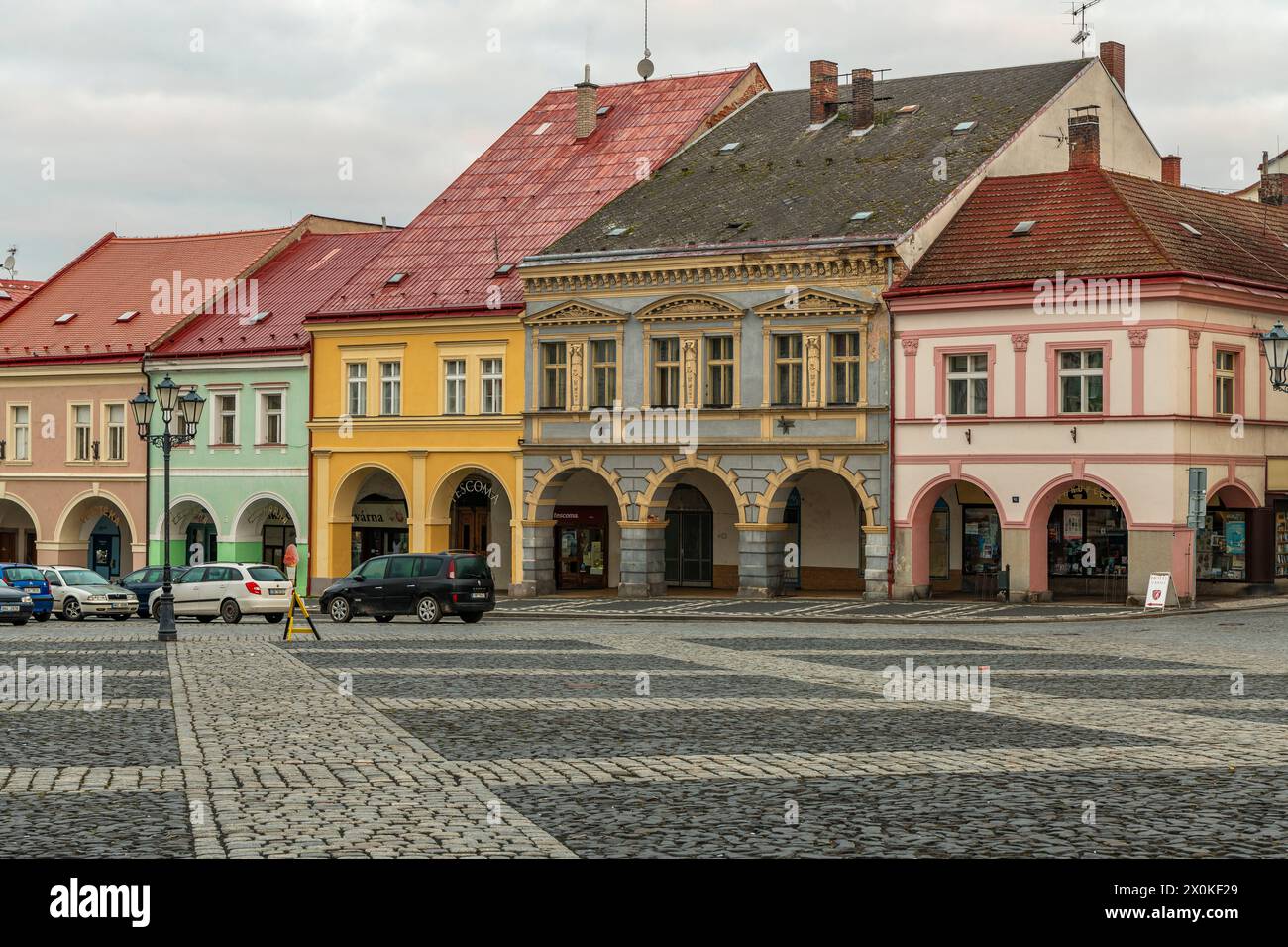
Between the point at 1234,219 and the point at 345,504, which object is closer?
the point at 1234,219

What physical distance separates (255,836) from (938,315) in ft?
113

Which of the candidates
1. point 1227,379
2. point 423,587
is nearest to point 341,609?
point 423,587

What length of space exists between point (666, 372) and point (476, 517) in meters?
8.78

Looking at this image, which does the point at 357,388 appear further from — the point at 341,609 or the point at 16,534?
the point at 16,534

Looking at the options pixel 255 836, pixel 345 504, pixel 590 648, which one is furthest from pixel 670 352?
pixel 255 836

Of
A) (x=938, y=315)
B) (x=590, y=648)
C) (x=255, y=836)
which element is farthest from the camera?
(x=938, y=315)

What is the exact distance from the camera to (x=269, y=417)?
185 ft

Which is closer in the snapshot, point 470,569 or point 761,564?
point 470,569

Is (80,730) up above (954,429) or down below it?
below

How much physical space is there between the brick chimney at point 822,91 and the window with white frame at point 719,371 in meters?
8.44

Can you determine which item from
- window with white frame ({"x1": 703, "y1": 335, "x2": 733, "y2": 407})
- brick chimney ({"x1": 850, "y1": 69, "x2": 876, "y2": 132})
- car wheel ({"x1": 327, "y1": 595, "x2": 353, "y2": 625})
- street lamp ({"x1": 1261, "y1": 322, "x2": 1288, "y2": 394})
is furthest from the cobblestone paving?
brick chimney ({"x1": 850, "y1": 69, "x2": 876, "y2": 132})

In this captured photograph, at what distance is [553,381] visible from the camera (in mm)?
50156

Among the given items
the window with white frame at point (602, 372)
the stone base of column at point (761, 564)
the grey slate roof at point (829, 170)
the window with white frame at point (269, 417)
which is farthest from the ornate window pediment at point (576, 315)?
the window with white frame at point (269, 417)
